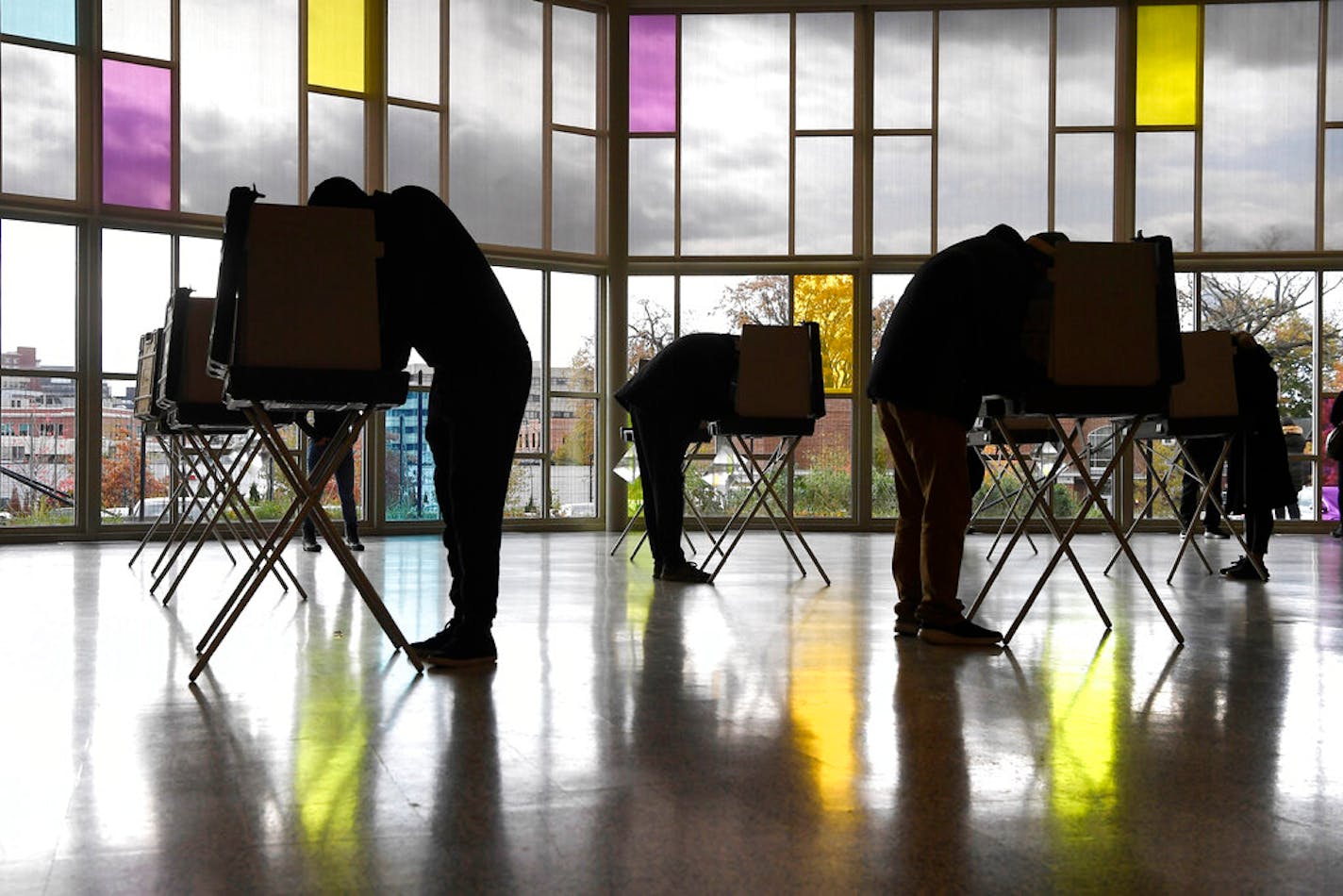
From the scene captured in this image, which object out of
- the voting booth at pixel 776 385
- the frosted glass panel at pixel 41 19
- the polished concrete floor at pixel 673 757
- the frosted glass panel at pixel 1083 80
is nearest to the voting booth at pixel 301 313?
the polished concrete floor at pixel 673 757

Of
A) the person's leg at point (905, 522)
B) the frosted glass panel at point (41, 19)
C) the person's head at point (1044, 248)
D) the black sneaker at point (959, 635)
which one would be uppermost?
the frosted glass panel at point (41, 19)

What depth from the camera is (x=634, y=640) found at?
3.67 meters

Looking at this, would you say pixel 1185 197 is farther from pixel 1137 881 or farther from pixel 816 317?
pixel 1137 881

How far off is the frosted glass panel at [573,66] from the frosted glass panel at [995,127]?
3.15 metres

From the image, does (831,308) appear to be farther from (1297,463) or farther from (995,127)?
(1297,463)

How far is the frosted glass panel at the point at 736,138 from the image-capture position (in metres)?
11.2

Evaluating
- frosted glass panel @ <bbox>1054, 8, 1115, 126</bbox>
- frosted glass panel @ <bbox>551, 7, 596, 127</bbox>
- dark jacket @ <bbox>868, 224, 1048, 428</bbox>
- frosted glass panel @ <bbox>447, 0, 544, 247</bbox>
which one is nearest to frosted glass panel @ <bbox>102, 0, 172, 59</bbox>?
frosted glass panel @ <bbox>447, 0, 544, 247</bbox>

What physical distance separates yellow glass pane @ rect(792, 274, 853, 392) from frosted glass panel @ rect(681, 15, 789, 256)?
1.39ft

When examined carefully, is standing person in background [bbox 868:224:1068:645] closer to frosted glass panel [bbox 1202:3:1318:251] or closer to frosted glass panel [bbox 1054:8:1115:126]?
frosted glass panel [bbox 1054:8:1115:126]

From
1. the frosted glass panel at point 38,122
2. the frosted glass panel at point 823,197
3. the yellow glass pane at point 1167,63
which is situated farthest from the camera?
the frosted glass panel at point 823,197

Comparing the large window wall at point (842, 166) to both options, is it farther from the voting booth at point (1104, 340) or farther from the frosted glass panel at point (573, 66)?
the voting booth at point (1104, 340)

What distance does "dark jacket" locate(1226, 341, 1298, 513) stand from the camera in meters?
5.88

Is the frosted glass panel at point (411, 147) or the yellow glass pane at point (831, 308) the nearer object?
the frosted glass panel at point (411, 147)

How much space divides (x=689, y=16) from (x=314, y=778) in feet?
33.8
